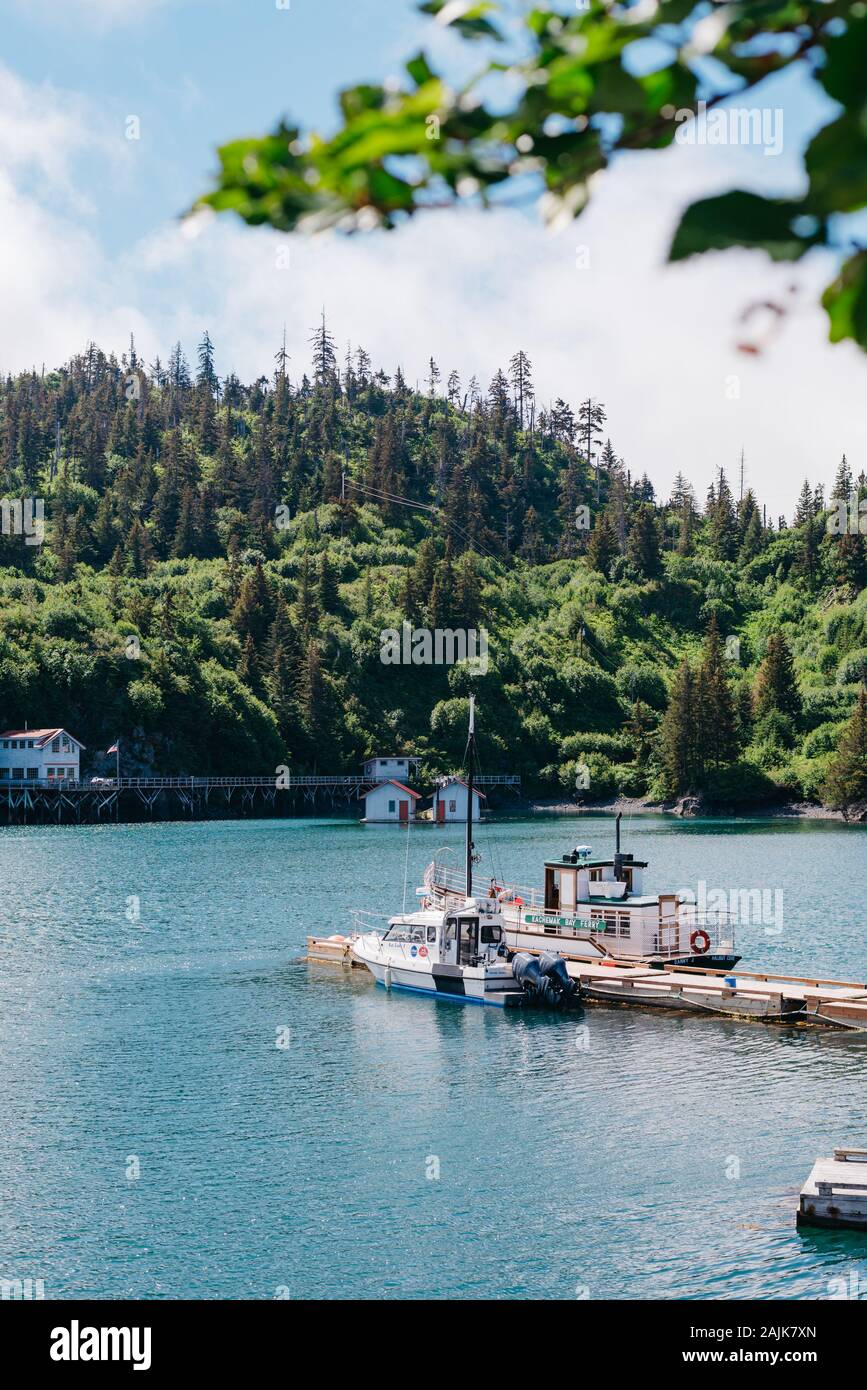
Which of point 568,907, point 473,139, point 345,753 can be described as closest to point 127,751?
point 345,753

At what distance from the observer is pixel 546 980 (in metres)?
38.2

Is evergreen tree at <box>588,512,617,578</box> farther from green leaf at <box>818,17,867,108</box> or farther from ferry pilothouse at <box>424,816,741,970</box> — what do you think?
green leaf at <box>818,17,867,108</box>

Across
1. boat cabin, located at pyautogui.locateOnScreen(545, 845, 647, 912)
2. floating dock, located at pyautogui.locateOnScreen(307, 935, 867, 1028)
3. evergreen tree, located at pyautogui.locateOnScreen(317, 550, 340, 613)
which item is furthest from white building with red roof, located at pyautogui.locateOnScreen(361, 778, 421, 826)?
floating dock, located at pyautogui.locateOnScreen(307, 935, 867, 1028)

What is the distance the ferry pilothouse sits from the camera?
42.5 meters

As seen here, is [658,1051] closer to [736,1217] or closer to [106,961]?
[736,1217]

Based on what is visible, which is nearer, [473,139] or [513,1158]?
[473,139]

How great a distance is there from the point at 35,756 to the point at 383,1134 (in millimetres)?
95942

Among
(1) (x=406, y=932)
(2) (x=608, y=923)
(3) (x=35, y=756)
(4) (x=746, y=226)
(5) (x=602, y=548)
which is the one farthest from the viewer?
(5) (x=602, y=548)

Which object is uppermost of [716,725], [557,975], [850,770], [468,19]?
[716,725]

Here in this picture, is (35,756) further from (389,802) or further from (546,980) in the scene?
(546,980)

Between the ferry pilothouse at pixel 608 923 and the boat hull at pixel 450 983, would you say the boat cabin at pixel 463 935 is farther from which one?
the ferry pilothouse at pixel 608 923

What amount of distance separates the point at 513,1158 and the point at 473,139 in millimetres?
24187

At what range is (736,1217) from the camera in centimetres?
2097

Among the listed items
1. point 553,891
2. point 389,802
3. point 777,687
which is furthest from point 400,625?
point 553,891
